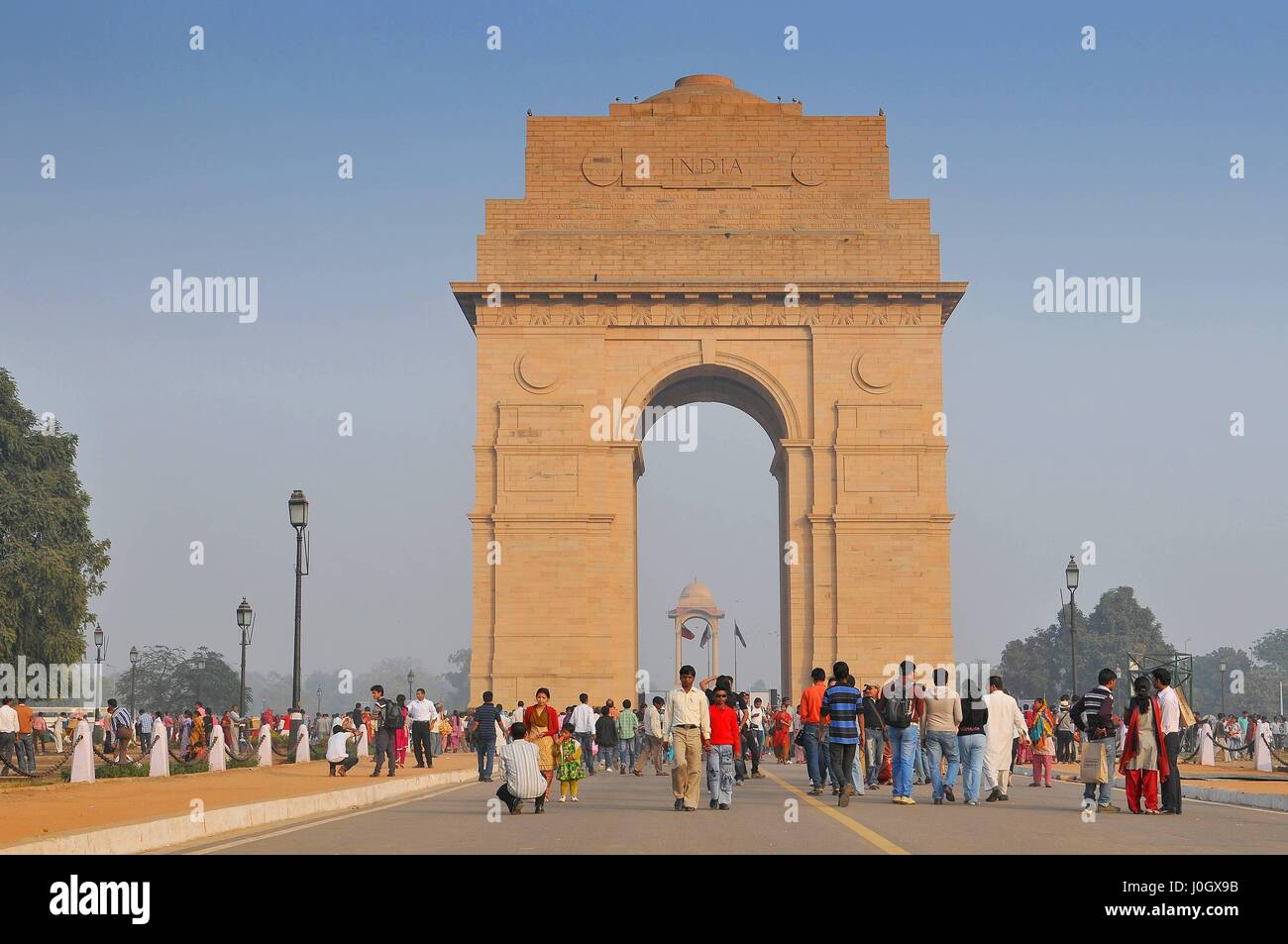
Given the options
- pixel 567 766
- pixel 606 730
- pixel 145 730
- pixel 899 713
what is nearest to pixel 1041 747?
pixel 899 713

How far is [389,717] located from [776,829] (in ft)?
44.4

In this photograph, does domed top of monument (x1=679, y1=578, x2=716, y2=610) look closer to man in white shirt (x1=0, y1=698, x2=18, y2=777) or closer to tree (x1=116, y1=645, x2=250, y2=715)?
tree (x1=116, y1=645, x2=250, y2=715)

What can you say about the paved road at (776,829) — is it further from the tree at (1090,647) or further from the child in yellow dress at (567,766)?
the tree at (1090,647)

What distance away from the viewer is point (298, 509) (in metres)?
30.8

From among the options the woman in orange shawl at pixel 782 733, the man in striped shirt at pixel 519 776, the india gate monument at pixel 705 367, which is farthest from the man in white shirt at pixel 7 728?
the india gate monument at pixel 705 367

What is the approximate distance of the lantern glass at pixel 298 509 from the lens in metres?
30.7

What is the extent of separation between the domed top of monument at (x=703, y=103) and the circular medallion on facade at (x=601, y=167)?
4.58ft

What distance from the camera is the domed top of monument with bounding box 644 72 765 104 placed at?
49.5m

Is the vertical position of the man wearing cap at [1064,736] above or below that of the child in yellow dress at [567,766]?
below

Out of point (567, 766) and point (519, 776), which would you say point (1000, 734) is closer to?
point (567, 766)
